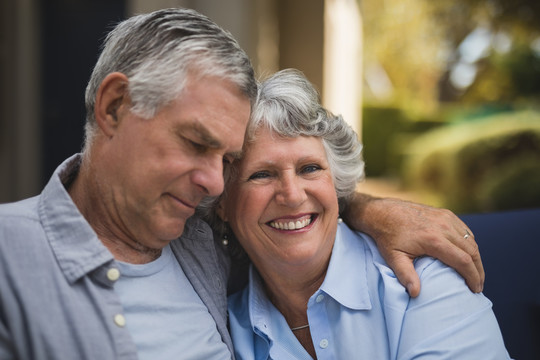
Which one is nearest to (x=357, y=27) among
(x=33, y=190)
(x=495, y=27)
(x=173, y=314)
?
(x=495, y=27)

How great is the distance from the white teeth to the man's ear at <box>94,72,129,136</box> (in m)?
0.64

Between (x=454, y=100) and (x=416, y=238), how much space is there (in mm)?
19373

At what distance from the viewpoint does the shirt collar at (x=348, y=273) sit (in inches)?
73.3

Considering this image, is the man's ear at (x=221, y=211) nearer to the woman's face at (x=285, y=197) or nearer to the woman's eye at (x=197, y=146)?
the woman's face at (x=285, y=197)

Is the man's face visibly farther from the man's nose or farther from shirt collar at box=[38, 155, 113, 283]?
shirt collar at box=[38, 155, 113, 283]

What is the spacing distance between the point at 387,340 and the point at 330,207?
1.58ft

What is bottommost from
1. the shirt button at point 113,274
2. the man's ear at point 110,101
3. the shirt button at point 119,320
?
the shirt button at point 119,320

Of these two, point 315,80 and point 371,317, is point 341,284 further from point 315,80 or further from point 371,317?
point 315,80

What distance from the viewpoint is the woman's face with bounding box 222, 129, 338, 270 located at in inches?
72.1

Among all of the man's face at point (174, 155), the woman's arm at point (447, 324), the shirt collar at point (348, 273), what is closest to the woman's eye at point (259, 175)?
the man's face at point (174, 155)

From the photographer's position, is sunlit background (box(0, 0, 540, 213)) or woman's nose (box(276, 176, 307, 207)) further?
sunlit background (box(0, 0, 540, 213))

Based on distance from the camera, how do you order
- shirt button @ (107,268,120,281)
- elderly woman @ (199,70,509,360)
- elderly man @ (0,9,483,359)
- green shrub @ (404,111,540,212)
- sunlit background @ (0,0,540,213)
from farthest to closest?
1. green shrub @ (404,111,540,212)
2. sunlit background @ (0,0,540,213)
3. elderly woman @ (199,70,509,360)
4. shirt button @ (107,268,120,281)
5. elderly man @ (0,9,483,359)

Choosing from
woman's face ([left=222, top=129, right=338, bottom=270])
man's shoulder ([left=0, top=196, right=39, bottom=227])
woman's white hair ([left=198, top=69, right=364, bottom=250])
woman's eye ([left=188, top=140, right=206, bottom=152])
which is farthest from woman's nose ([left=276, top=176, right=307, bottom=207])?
man's shoulder ([left=0, top=196, right=39, bottom=227])

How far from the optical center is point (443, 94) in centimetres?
2073
